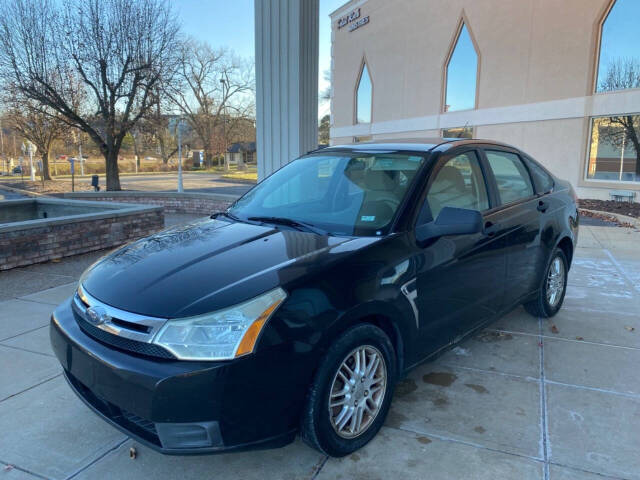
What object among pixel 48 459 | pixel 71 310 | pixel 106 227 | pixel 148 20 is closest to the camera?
pixel 48 459

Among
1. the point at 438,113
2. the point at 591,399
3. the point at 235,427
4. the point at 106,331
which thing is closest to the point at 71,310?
the point at 106,331

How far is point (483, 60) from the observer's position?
64.3 feet

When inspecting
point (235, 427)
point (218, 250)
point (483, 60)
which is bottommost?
point (235, 427)

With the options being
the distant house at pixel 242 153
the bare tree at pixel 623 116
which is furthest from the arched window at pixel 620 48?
the distant house at pixel 242 153

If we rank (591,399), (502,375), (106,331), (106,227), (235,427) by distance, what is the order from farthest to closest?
(106,227)
(502,375)
(591,399)
(106,331)
(235,427)

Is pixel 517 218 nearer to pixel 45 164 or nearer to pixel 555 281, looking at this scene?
pixel 555 281

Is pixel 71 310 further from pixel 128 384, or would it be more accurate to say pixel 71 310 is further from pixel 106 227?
pixel 106 227

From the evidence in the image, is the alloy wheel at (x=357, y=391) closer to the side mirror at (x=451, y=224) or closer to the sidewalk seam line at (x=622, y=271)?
the side mirror at (x=451, y=224)

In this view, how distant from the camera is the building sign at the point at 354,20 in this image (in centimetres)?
2823

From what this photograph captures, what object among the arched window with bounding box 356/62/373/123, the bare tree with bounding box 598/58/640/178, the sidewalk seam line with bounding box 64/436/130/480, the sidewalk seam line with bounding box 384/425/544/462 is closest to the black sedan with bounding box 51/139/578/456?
A: the sidewalk seam line with bounding box 384/425/544/462

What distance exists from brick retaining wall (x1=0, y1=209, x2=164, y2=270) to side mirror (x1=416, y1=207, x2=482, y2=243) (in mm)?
5755

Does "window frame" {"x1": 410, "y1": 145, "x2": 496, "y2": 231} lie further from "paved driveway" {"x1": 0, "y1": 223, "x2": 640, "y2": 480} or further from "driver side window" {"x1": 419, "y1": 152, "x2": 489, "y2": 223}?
"paved driveway" {"x1": 0, "y1": 223, "x2": 640, "y2": 480}

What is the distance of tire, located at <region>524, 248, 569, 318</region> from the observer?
4.43 metres

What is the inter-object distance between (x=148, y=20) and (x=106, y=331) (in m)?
19.3
